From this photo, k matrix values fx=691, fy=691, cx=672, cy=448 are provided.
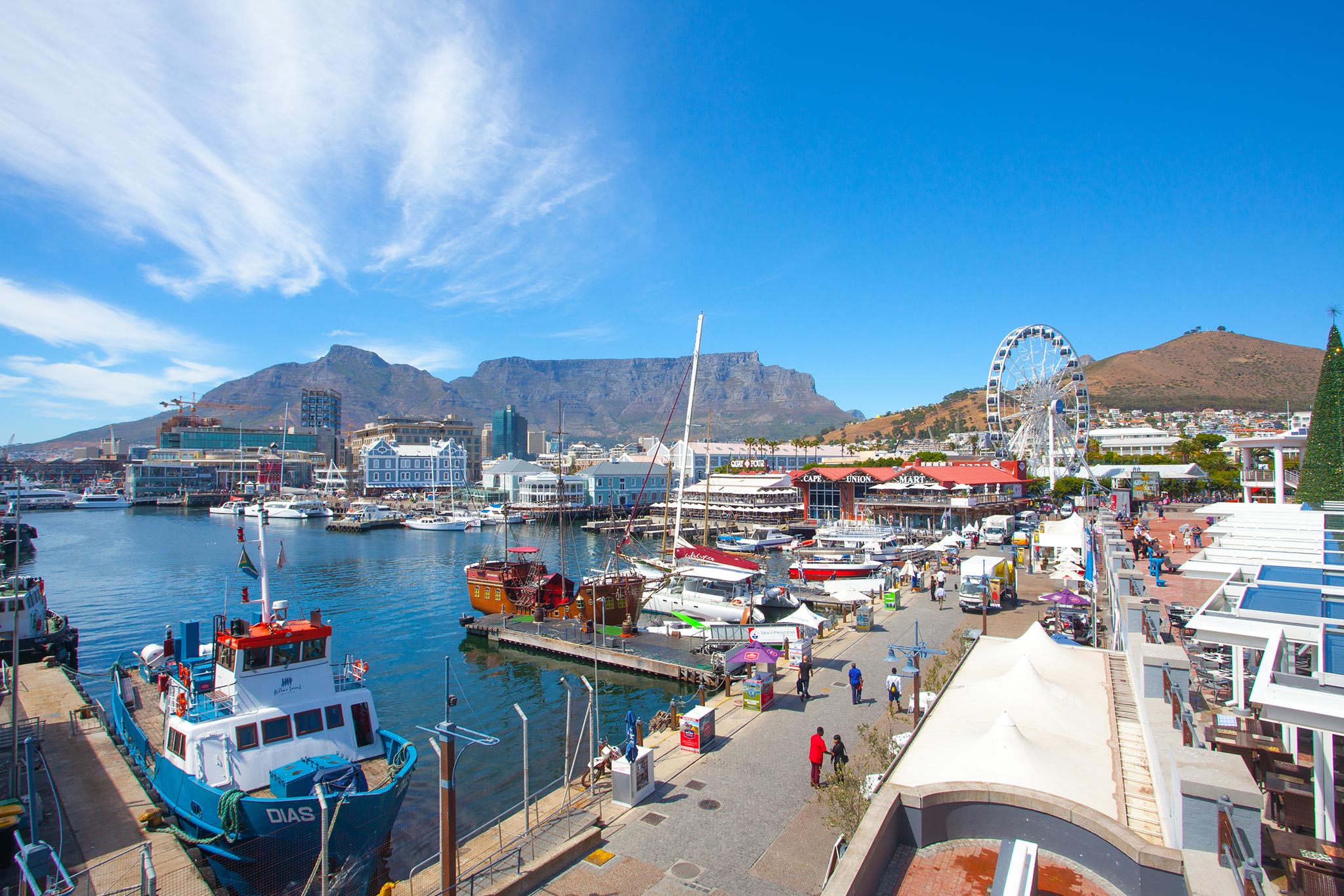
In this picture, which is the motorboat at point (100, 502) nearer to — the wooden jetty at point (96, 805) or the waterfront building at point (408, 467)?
the waterfront building at point (408, 467)

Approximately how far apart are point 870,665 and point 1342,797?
14.3m

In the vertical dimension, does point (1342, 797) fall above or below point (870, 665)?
above

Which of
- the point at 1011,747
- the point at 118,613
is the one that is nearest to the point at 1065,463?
the point at 1011,747

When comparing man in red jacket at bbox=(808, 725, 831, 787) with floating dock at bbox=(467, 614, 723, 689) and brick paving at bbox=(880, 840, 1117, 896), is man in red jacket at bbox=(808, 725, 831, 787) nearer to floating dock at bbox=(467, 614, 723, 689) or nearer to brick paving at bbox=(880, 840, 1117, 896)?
brick paving at bbox=(880, 840, 1117, 896)

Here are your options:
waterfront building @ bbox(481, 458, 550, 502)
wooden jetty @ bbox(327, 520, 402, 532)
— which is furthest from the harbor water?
Answer: waterfront building @ bbox(481, 458, 550, 502)

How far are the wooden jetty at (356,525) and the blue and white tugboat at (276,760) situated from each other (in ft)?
275

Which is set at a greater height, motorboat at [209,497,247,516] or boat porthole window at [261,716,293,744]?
boat porthole window at [261,716,293,744]

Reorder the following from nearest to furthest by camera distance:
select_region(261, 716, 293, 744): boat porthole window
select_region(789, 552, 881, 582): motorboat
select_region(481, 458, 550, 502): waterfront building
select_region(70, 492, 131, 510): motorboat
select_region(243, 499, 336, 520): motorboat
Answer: select_region(261, 716, 293, 744): boat porthole window
select_region(789, 552, 881, 582): motorboat
select_region(243, 499, 336, 520): motorboat
select_region(481, 458, 550, 502): waterfront building
select_region(70, 492, 131, 510): motorboat

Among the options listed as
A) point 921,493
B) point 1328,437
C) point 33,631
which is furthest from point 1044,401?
point 33,631

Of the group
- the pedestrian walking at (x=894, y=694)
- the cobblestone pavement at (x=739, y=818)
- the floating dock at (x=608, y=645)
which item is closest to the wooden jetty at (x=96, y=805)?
the cobblestone pavement at (x=739, y=818)

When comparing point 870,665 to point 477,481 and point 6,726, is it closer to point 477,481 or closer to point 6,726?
point 6,726

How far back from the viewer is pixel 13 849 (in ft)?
39.8

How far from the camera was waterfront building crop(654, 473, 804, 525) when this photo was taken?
87500 millimetres

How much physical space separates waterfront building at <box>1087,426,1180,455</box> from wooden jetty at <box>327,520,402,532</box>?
114 metres
